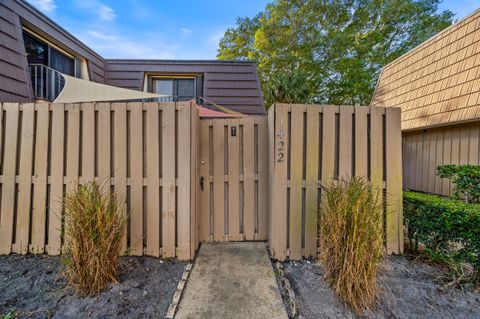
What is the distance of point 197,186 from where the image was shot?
112 inches

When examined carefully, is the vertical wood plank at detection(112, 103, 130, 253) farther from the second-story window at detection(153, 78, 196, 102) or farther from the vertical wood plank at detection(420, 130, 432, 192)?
the vertical wood plank at detection(420, 130, 432, 192)

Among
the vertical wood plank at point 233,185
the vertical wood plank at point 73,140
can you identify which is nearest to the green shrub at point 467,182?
the vertical wood plank at point 233,185

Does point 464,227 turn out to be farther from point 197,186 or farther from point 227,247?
point 197,186

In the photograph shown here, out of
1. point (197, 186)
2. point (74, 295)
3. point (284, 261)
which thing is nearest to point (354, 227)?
point (284, 261)

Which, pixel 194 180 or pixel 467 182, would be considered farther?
pixel 467 182

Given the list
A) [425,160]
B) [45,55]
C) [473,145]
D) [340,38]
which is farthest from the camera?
[340,38]

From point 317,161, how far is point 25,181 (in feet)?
12.2

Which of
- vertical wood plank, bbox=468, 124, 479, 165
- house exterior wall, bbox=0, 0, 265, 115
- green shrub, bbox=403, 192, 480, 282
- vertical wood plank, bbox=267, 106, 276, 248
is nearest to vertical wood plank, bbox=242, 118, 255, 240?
vertical wood plank, bbox=267, 106, 276, 248

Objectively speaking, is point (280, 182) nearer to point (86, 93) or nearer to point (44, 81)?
point (86, 93)

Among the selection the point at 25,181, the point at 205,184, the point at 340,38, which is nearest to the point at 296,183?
the point at 205,184

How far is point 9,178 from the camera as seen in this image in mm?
2637

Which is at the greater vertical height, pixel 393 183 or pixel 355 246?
pixel 393 183

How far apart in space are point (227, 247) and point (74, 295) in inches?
65.7

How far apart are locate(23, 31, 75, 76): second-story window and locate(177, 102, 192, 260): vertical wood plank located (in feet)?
16.9
